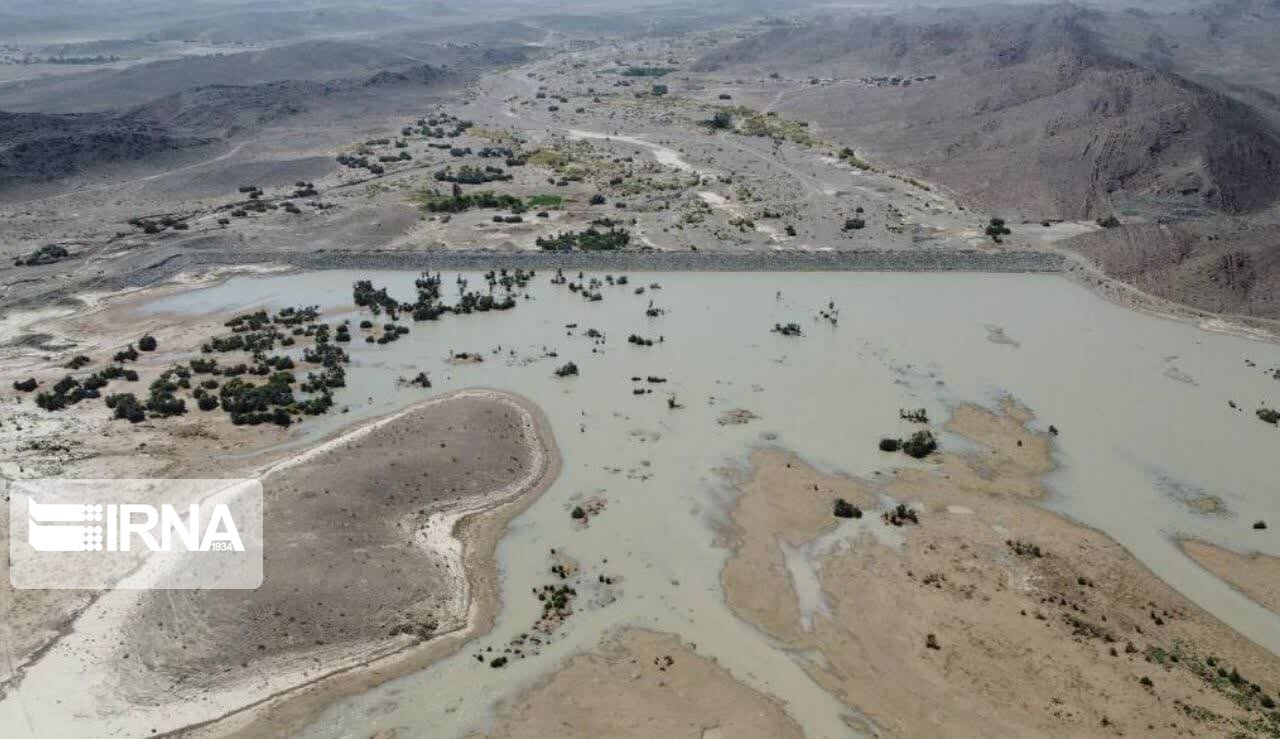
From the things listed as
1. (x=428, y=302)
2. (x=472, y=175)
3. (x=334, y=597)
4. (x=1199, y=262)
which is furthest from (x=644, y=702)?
(x=472, y=175)

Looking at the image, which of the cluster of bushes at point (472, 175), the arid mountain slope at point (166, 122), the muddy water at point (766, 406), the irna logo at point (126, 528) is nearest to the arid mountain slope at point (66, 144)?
the arid mountain slope at point (166, 122)

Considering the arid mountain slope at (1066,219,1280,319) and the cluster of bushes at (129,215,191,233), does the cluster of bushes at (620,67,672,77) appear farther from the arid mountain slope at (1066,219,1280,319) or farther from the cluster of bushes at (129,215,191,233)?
the arid mountain slope at (1066,219,1280,319)

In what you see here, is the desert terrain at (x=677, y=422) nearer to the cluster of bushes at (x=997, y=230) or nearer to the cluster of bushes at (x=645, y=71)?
the cluster of bushes at (x=997, y=230)

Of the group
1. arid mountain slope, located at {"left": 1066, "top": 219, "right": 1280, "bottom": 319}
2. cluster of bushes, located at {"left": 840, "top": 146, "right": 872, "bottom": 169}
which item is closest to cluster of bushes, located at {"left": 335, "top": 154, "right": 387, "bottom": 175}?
cluster of bushes, located at {"left": 840, "top": 146, "right": 872, "bottom": 169}

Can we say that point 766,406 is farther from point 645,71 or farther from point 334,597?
point 645,71

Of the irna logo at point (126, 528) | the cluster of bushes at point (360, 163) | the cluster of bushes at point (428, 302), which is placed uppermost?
the cluster of bushes at point (360, 163)
